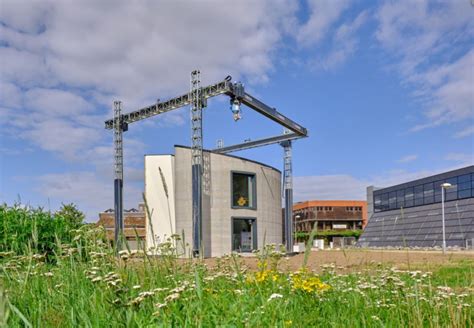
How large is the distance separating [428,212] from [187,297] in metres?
47.9

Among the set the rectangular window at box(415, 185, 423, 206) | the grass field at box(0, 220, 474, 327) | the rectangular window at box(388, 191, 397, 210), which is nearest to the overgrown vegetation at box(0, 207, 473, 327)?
the grass field at box(0, 220, 474, 327)

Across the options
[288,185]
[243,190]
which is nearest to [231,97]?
[243,190]

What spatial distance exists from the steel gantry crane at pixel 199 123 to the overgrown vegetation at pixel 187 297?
13734 mm

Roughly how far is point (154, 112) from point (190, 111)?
3467mm

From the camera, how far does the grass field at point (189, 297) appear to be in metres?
2.18

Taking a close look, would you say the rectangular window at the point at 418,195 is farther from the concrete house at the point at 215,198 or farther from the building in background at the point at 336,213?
Result: the concrete house at the point at 215,198

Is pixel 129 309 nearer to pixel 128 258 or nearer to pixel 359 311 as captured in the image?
pixel 128 258

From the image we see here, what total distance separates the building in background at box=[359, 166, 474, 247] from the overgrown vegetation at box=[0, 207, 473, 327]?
31.6 m

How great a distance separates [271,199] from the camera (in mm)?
26984

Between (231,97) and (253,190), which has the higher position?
(231,97)

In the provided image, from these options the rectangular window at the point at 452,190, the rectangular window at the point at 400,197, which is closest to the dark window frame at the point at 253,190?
the rectangular window at the point at 452,190

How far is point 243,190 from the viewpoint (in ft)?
82.6

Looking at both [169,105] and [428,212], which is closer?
[169,105]

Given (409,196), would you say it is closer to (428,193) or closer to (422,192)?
(422,192)
